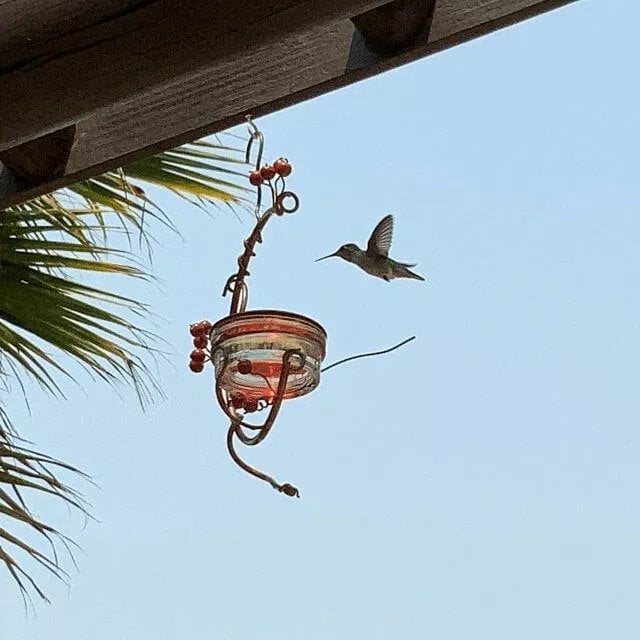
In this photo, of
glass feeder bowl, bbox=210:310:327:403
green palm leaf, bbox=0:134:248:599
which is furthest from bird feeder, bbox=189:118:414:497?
green palm leaf, bbox=0:134:248:599

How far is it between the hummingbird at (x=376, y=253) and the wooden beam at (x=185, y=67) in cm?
33

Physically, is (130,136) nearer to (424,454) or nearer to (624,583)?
(624,583)

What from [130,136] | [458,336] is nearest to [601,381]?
[458,336]

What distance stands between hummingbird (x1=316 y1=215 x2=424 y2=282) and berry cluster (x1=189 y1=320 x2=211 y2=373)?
231 mm

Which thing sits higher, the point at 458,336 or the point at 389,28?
the point at 458,336

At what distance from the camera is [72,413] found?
335 cm

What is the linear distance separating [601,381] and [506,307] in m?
0.45

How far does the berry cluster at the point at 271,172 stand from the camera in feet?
4.63

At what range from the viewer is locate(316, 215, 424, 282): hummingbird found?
1.61 metres

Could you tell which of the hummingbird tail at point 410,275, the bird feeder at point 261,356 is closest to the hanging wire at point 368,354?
the bird feeder at point 261,356

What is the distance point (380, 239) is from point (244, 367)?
388mm

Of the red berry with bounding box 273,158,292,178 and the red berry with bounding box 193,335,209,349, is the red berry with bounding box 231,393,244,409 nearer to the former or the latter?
the red berry with bounding box 193,335,209,349

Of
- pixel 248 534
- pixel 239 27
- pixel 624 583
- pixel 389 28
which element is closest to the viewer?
pixel 239 27

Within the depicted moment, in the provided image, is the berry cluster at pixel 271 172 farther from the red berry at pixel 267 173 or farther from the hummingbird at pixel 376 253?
the hummingbird at pixel 376 253
